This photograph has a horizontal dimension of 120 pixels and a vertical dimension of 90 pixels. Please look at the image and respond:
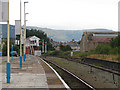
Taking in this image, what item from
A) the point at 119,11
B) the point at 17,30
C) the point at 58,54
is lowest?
the point at 58,54

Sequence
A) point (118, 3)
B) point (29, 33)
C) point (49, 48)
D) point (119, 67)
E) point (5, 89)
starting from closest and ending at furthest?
1. point (5, 89)
2. point (118, 3)
3. point (119, 67)
4. point (49, 48)
5. point (29, 33)

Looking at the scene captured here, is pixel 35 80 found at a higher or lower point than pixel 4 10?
lower

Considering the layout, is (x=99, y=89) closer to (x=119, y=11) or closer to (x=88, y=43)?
(x=119, y=11)

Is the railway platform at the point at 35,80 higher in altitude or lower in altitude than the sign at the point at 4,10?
lower

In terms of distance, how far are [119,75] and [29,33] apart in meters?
129

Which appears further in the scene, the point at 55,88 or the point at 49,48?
the point at 49,48

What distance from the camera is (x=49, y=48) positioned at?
4483 inches

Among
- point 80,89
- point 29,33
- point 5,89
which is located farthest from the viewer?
point 29,33

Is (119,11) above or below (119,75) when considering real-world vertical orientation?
above

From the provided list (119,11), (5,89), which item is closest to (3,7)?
(5,89)

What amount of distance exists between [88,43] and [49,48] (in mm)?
36519

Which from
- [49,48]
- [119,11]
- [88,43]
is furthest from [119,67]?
[49,48]

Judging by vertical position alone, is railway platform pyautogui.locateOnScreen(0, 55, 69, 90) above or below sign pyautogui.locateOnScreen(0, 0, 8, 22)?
below

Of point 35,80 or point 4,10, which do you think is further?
point 35,80
